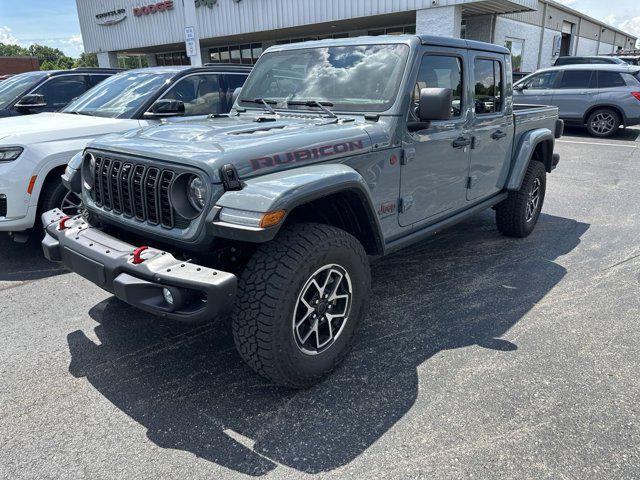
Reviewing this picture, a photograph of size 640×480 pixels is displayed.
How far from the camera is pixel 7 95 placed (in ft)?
24.5

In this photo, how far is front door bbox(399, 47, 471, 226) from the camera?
346cm

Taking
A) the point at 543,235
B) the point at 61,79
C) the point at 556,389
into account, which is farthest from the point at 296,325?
the point at 61,79

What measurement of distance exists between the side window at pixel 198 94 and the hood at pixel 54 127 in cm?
64

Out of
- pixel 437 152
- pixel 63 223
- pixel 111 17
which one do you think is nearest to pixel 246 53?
A: pixel 111 17

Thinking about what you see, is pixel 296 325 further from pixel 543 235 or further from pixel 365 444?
pixel 543 235

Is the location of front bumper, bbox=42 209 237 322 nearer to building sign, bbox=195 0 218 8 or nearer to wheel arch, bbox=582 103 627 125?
wheel arch, bbox=582 103 627 125

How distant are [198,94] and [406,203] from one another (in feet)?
11.4

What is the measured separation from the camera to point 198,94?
5.89 metres

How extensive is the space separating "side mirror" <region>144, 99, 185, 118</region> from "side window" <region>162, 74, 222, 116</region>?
26 centimetres

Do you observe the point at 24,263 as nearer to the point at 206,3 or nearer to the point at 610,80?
the point at 610,80

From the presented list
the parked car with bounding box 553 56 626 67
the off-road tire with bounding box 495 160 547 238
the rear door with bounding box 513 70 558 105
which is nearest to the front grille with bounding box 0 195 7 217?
the off-road tire with bounding box 495 160 547 238

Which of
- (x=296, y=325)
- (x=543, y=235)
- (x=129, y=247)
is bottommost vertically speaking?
(x=543, y=235)

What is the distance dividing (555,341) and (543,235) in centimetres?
250

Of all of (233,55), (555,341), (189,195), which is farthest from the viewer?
(233,55)
